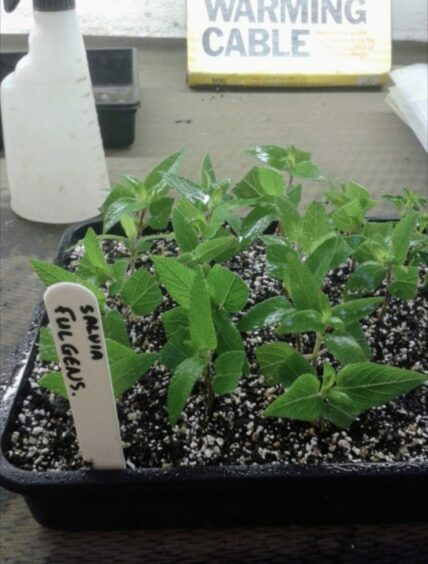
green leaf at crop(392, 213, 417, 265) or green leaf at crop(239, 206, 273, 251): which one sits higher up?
green leaf at crop(392, 213, 417, 265)

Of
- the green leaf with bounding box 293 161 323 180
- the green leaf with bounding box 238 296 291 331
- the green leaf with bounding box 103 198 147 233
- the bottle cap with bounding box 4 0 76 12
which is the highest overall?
the bottle cap with bounding box 4 0 76 12

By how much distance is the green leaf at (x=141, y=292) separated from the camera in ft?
1.51

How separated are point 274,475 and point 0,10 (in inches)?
54.5

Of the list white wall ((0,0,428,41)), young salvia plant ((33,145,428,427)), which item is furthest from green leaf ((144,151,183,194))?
white wall ((0,0,428,41))

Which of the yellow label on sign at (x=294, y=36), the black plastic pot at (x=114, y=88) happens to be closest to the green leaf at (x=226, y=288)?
the black plastic pot at (x=114, y=88)

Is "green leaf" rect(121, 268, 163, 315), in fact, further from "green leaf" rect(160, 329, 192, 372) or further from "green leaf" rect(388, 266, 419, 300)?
"green leaf" rect(388, 266, 419, 300)

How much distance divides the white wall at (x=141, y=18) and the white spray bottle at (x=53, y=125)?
76cm

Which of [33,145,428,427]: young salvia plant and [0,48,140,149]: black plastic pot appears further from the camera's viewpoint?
[0,48,140,149]: black plastic pot

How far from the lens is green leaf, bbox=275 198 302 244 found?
0.50m

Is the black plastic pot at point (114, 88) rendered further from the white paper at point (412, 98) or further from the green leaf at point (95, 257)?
the green leaf at point (95, 257)

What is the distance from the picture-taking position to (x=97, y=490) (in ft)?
1.35

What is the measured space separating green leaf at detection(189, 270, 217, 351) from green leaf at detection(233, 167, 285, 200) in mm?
173

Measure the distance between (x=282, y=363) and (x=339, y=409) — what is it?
4 centimetres

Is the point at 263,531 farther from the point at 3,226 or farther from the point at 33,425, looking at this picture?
the point at 3,226
